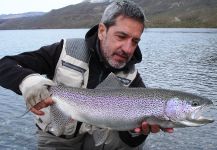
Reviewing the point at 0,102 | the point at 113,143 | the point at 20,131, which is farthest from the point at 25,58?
the point at 0,102

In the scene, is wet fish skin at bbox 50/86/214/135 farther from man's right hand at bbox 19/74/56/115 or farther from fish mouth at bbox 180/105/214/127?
man's right hand at bbox 19/74/56/115

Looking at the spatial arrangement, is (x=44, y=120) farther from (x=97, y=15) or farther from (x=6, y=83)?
(x=97, y=15)

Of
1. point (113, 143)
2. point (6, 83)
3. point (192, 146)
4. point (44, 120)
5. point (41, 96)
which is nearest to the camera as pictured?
point (41, 96)

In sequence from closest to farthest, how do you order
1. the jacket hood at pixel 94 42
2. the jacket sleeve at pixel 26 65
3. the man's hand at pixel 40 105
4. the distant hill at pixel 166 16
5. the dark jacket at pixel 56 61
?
the man's hand at pixel 40 105 → the jacket sleeve at pixel 26 65 → the dark jacket at pixel 56 61 → the jacket hood at pixel 94 42 → the distant hill at pixel 166 16

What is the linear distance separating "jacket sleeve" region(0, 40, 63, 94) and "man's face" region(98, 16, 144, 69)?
2.49ft

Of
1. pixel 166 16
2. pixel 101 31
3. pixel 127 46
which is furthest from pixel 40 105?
pixel 166 16

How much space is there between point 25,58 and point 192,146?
7.47 metres

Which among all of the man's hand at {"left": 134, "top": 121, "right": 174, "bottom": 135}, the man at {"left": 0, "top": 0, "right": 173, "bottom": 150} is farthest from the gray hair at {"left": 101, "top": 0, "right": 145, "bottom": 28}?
the man's hand at {"left": 134, "top": 121, "right": 174, "bottom": 135}

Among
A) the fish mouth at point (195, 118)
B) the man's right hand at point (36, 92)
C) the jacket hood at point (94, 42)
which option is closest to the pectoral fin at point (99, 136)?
the man's right hand at point (36, 92)

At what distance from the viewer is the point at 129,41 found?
554cm

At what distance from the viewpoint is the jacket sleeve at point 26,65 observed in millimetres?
5287

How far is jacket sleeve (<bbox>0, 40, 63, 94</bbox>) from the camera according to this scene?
529 centimetres

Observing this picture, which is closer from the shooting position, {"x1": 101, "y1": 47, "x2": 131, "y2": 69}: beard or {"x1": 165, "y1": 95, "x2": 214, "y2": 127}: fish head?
{"x1": 165, "y1": 95, "x2": 214, "y2": 127}: fish head

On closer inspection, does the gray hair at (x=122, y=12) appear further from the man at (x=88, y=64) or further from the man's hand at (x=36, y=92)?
the man's hand at (x=36, y=92)
